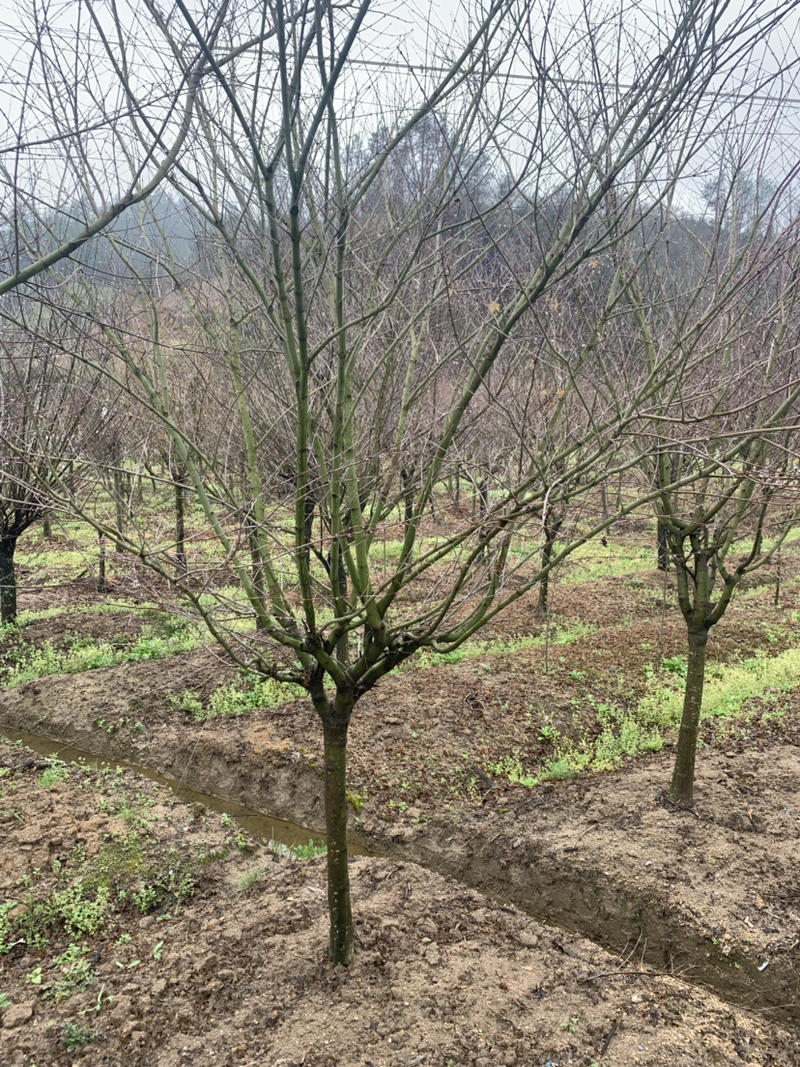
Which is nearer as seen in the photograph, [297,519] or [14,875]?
[297,519]

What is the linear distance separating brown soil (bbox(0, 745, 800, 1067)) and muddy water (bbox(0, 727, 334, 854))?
0.88 m

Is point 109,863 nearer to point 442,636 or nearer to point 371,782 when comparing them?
point 371,782

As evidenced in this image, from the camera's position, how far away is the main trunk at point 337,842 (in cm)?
309

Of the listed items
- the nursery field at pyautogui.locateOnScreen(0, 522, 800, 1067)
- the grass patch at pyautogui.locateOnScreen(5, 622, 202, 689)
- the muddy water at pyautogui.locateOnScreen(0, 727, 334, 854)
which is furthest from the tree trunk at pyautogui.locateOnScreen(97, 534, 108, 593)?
the muddy water at pyautogui.locateOnScreen(0, 727, 334, 854)

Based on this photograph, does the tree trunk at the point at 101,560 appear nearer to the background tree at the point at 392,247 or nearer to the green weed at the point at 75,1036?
the background tree at the point at 392,247

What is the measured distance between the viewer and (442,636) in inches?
112

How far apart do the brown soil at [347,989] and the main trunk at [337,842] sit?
0.14m

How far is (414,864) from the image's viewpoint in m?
4.48

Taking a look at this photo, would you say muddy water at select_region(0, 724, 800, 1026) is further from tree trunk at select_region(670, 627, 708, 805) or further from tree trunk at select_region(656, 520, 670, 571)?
tree trunk at select_region(656, 520, 670, 571)

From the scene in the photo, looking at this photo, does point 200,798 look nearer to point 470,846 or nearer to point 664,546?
point 470,846

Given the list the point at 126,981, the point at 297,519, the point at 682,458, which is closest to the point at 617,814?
the point at 682,458

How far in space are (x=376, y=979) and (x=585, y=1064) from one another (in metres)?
0.97

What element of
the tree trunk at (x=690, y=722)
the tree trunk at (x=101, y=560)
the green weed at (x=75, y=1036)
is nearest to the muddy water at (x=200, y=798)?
the tree trunk at (x=101, y=560)

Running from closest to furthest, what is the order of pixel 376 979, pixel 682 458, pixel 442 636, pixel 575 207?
pixel 575 207 → pixel 442 636 → pixel 376 979 → pixel 682 458
